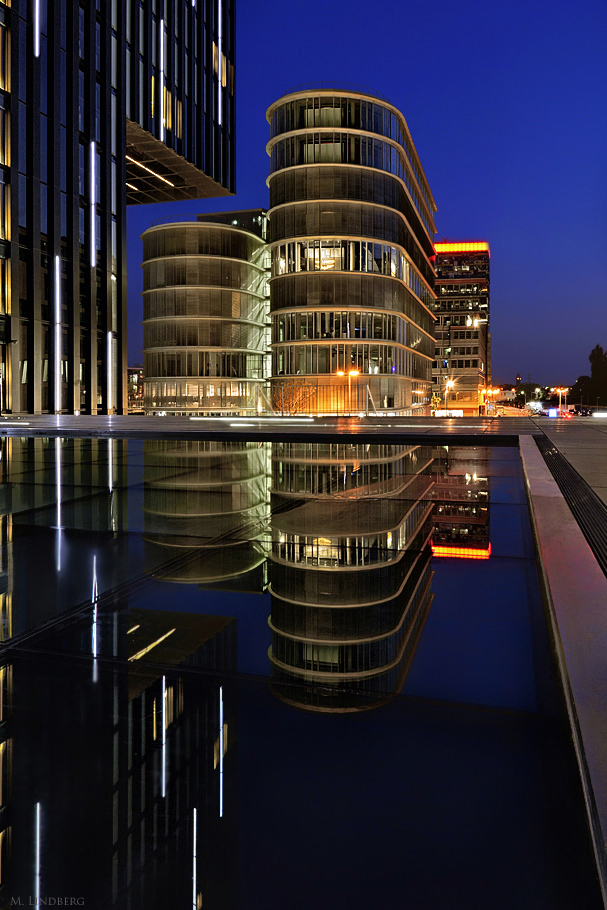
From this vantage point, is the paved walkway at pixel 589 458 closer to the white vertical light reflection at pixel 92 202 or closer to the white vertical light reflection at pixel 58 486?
the white vertical light reflection at pixel 58 486

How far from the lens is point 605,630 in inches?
126

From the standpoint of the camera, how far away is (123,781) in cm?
225

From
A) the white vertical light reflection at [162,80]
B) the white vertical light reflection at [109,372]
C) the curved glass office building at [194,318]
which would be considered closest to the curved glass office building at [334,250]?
the curved glass office building at [194,318]

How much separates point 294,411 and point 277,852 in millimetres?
57935

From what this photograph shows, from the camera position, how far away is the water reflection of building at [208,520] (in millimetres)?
4922

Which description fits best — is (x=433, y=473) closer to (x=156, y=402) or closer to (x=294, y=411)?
(x=294, y=411)

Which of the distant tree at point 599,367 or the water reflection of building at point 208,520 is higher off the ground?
the distant tree at point 599,367

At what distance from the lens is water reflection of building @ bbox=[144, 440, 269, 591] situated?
16.1 ft

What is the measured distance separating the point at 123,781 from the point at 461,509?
5671 mm

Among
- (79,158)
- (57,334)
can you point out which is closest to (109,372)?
(57,334)

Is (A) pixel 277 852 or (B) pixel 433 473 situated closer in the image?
(A) pixel 277 852

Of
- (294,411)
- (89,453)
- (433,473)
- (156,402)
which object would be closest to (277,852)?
(433,473)

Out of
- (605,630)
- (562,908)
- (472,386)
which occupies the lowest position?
(562,908)

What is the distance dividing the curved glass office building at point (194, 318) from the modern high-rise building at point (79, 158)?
12.9m
